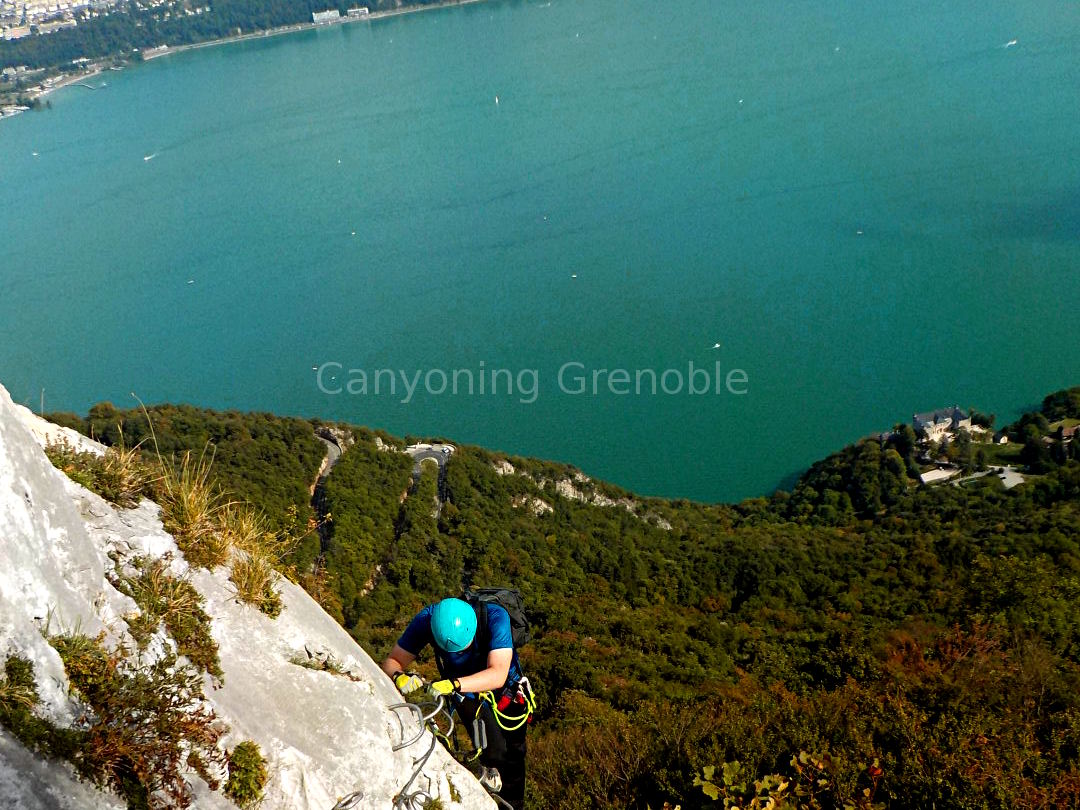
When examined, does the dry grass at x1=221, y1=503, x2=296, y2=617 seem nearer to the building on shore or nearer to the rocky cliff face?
the rocky cliff face

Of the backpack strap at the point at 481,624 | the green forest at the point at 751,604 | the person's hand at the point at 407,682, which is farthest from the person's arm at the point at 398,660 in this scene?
the green forest at the point at 751,604

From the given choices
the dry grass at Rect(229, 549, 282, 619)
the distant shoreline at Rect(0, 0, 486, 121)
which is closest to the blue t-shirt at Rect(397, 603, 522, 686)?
the dry grass at Rect(229, 549, 282, 619)

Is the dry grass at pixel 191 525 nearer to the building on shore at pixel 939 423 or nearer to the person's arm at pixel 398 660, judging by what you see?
the person's arm at pixel 398 660

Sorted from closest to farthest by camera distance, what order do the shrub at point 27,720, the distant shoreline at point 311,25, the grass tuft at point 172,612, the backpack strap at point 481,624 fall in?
the shrub at point 27,720
the grass tuft at point 172,612
the backpack strap at point 481,624
the distant shoreline at point 311,25

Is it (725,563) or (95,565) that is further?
(725,563)

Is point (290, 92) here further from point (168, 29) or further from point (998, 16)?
point (998, 16)

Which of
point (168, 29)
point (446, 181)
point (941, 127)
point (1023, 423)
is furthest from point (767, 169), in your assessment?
point (168, 29)
